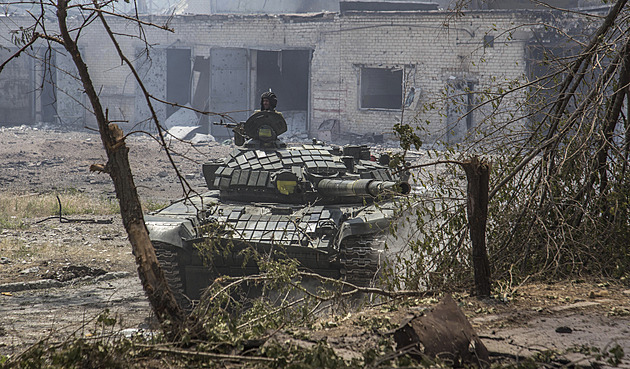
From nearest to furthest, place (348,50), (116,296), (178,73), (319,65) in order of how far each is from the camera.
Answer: (116,296) → (348,50) → (319,65) → (178,73)

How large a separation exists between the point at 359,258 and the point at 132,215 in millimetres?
3679

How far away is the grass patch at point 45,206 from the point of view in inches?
488

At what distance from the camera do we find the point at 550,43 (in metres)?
19.5

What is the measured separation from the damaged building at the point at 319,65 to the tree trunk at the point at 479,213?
13091 mm

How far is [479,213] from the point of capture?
15.8 feet

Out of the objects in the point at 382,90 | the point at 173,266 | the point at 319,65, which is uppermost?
the point at 319,65

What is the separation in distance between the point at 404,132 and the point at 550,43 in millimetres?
16390

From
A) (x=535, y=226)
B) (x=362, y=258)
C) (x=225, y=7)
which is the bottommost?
(x=362, y=258)

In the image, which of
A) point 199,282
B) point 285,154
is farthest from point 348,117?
point 199,282

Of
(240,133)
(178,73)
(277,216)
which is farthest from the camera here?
(178,73)

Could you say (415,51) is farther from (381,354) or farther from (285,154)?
(381,354)

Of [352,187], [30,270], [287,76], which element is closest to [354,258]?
[352,187]

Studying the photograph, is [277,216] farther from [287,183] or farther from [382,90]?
[382,90]

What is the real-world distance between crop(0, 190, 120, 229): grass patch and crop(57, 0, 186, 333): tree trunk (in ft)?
27.4
